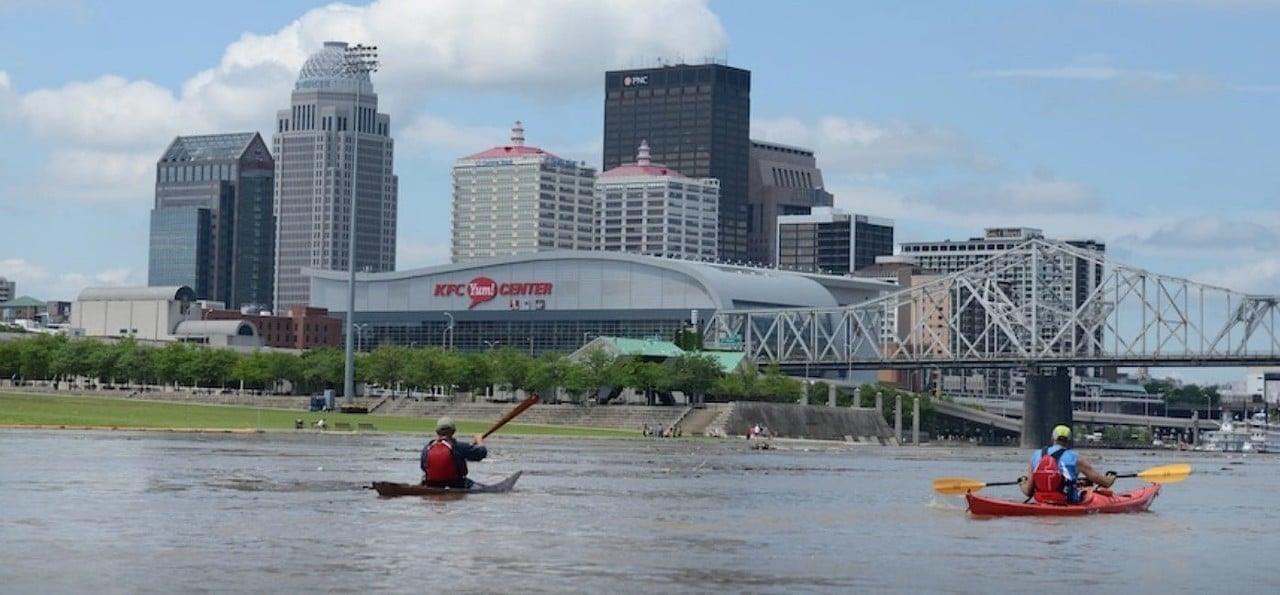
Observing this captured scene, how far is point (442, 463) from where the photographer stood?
53.6m

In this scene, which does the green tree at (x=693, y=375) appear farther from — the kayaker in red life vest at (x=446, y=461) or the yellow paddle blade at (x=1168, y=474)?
the kayaker in red life vest at (x=446, y=461)

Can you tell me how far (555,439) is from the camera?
133625 millimetres

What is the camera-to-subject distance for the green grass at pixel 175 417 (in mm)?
122312

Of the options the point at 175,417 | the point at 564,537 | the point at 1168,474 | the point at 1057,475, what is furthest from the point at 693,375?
the point at 564,537

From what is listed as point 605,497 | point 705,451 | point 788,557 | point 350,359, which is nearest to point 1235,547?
point 788,557

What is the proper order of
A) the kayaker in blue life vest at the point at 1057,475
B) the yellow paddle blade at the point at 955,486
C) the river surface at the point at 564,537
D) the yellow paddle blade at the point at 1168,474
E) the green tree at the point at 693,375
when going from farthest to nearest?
the green tree at the point at 693,375 < the yellow paddle blade at the point at 1168,474 < the yellow paddle blade at the point at 955,486 < the kayaker in blue life vest at the point at 1057,475 < the river surface at the point at 564,537

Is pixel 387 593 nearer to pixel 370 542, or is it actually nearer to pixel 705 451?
pixel 370 542

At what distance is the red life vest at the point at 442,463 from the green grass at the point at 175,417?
60.7 m

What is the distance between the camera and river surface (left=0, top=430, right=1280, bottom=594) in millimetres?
35188

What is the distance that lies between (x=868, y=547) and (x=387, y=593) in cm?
1390

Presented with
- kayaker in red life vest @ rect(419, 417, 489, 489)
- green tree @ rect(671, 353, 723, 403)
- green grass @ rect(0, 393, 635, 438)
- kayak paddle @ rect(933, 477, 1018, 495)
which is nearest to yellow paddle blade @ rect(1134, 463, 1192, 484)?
kayak paddle @ rect(933, 477, 1018, 495)

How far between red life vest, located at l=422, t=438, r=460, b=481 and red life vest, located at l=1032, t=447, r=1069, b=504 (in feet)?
45.6

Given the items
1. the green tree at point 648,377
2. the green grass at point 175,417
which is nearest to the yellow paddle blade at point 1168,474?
the green grass at point 175,417

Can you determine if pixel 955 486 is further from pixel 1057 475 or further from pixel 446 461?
pixel 446 461
